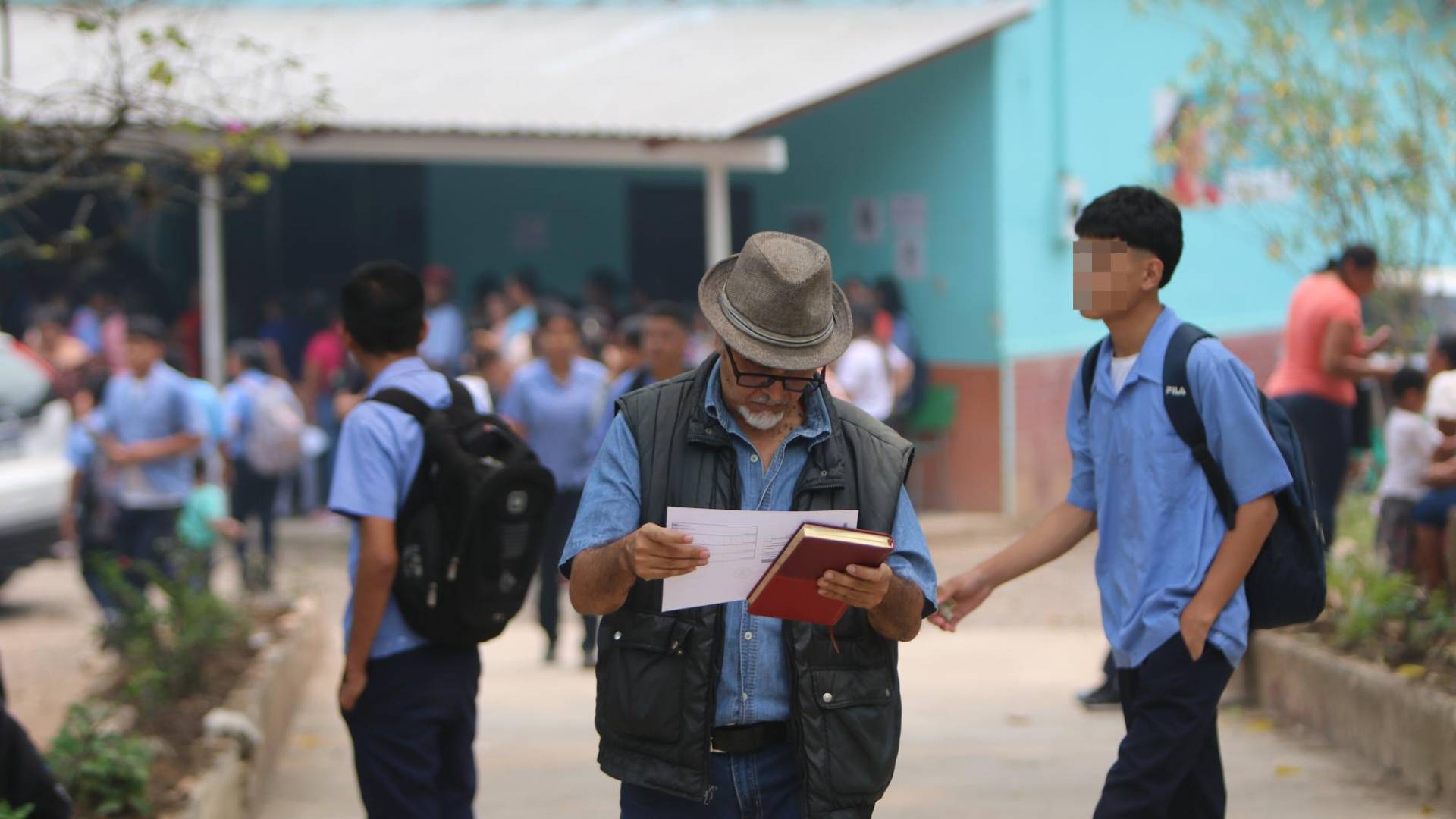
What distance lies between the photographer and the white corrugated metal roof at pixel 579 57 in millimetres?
12984

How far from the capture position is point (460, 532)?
15.0ft

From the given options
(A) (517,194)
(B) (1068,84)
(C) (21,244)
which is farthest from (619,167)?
(C) (21,244)

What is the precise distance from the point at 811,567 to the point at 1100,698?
5.18 meters

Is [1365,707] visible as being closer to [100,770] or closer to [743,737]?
[743,737]

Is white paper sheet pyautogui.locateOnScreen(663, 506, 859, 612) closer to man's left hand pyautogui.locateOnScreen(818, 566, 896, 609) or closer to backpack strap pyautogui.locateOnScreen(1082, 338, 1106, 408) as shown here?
man's left hand pyautogui.locateOnScreen(818, 566, 896, 609)

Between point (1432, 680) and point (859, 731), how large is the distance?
12.0ft

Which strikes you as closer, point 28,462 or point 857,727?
point 857,727

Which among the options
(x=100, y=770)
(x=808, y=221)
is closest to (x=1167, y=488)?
(x=100, y=770)

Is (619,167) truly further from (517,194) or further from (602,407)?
(602,407)

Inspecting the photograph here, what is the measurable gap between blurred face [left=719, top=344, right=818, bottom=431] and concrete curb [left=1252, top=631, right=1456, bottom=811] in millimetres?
3406

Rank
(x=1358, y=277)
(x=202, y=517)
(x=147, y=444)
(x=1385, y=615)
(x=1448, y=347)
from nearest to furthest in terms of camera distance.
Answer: (x=1385, y=615), (x=1448, y=347), (x=1358, y=277), (x=147, y=444), (x=202, y=517)

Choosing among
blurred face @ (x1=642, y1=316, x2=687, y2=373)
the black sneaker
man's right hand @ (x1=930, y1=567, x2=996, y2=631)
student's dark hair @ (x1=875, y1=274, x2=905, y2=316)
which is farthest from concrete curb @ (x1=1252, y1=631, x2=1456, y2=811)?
student's dark hair @ (x1=875, y1=274, x2=905, y2=316)

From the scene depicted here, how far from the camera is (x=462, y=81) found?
14.4 m

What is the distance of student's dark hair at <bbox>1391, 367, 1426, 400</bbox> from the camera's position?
8375mm
